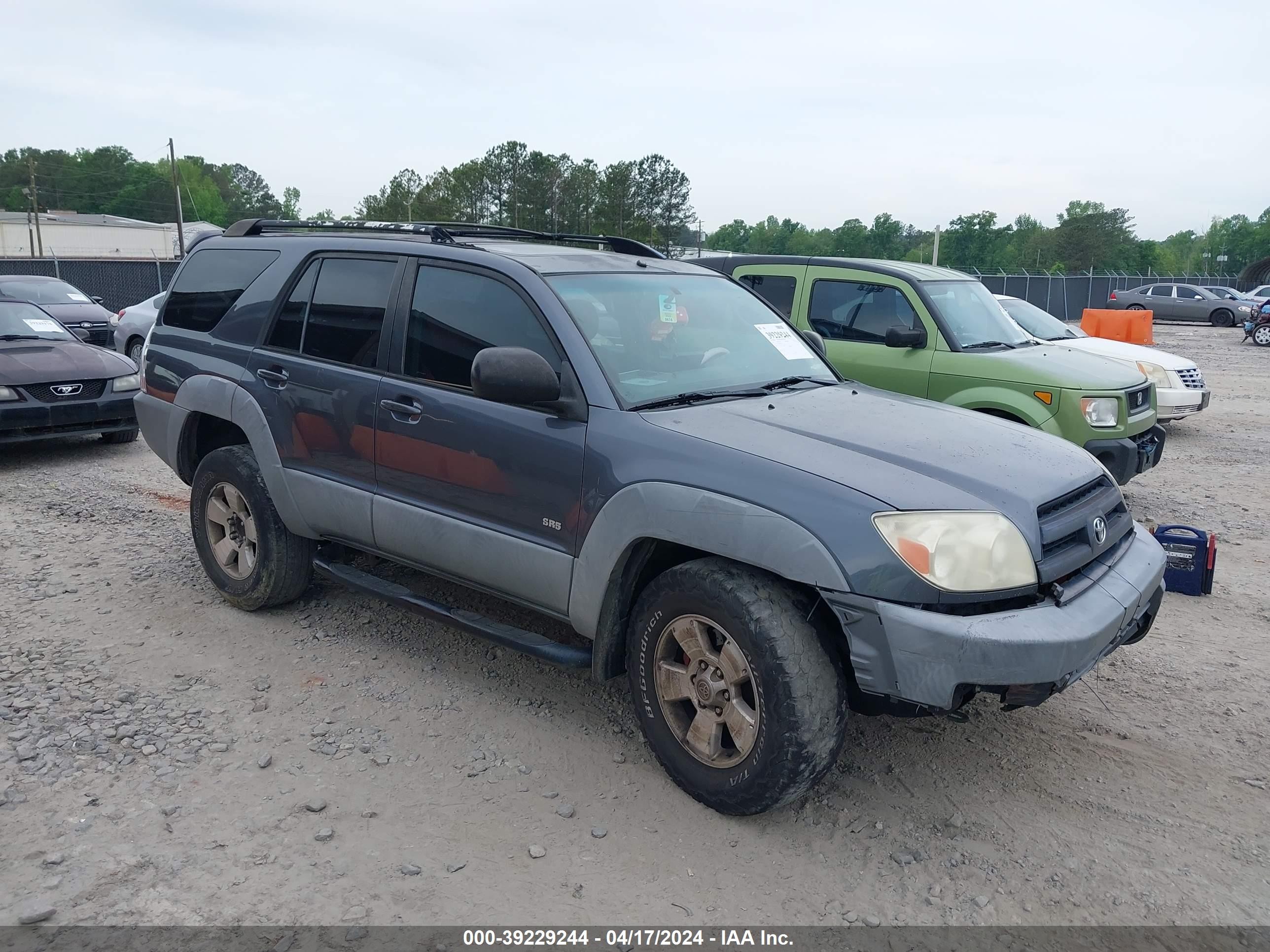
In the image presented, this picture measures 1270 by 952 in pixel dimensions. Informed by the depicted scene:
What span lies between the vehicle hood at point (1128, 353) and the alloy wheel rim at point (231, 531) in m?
9.02

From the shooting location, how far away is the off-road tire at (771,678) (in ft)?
10.0

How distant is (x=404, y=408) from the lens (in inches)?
163

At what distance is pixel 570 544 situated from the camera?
363cm

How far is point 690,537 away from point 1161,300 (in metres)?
37.0

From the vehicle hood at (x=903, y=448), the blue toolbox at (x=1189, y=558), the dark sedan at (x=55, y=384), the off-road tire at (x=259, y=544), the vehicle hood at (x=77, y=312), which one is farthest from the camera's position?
the vehicle hood at (x=77, y=312)

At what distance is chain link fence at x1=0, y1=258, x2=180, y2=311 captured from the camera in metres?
26.5

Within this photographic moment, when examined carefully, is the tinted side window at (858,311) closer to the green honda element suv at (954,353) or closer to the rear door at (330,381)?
the green honda element suv at (954,353)

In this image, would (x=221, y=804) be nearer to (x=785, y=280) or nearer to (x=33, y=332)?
(x=785, y=280)

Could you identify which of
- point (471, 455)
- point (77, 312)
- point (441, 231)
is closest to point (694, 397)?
point (471, 455)

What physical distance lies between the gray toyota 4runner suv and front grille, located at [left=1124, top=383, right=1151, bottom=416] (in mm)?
3783

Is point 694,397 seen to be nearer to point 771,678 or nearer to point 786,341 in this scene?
point 786,341

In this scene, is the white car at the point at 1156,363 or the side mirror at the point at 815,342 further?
the white car at the point at 1156,363

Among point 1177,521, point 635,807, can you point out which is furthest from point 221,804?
point 1177,521

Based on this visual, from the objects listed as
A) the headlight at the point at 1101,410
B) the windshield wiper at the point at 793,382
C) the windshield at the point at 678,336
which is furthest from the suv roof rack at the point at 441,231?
the headlight at the point at 1101,410
